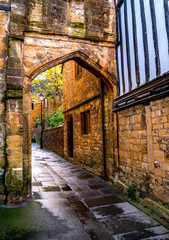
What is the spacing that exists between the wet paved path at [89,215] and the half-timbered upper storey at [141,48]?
227 cm

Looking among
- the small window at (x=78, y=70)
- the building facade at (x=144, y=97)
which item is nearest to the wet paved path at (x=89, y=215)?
the building facade at (x=144, y=97)

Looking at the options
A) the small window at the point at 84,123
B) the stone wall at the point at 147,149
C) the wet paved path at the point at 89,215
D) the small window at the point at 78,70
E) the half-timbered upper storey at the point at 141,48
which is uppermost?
the small window at the point at 78,70

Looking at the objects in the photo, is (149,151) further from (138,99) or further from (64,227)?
(64,227)

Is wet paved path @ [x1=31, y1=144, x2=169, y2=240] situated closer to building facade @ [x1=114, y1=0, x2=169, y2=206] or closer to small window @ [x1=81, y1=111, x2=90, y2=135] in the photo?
building facade @ [x1=114, y1=0, x2=169, y2=206]

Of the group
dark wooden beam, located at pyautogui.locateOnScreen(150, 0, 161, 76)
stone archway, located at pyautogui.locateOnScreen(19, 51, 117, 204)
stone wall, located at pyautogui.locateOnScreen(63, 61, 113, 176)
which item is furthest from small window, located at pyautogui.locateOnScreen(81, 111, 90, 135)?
dark wooden beam, located at pyautogui.locateOnScreen(150, 0, 161, 76)

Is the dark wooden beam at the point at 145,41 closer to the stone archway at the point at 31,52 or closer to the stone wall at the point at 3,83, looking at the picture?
the stone archway at the point at 31,52

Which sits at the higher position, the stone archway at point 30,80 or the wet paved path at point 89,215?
the stone archway at point 30,80

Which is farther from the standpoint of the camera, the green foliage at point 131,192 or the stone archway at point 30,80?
the stone archway at point 30,80

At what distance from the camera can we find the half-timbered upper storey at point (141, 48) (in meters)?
3.54

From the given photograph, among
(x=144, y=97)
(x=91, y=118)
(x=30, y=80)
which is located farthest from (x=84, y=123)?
(x=144, y=97)

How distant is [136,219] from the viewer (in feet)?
11.2

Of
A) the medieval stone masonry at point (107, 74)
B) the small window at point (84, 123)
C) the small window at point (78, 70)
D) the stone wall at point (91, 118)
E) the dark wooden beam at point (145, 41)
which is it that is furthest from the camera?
the small window at point (78, 70)

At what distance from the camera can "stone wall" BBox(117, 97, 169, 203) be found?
3.44m

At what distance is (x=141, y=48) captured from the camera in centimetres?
425
